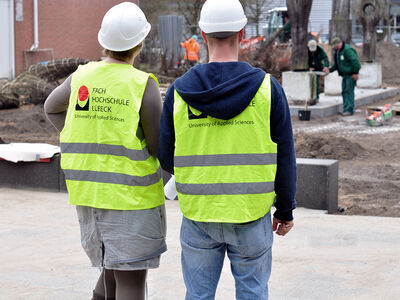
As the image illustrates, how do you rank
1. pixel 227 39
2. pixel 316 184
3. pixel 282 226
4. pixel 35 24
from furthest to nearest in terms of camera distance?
1. pixel 35 24
2. pixel 316 184
3. pixel 282 226
4. pixel 227 39

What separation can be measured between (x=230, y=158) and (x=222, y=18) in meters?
0.59

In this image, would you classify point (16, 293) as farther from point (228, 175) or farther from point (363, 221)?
point (363, 221)

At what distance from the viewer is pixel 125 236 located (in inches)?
130

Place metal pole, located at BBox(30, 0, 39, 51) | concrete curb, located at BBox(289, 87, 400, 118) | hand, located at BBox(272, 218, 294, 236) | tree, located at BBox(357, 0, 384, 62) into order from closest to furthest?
hand, located at BBox(272, 218, 294, 236)
concrete curb, located at BBox(289, 87, 400, 118)
metal pole, located at BBox(30, 0, 39, 51)
tree, located at BBox(357, 0, 384, 62)

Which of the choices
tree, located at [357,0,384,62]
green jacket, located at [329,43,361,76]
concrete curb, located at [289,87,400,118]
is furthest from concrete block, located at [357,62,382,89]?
green jacket, located at [329,43,361,76]

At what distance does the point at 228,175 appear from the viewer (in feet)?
9.71

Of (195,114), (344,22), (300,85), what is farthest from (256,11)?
(195,114)

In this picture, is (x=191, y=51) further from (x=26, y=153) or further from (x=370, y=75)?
(x=26, y=153)

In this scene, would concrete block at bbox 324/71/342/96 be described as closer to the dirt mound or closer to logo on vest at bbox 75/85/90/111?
the dirt mound

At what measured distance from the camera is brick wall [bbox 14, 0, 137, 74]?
2144cm

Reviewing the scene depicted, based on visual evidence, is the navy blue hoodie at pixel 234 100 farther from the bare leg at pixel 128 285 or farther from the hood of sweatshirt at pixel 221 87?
the bare leg at pixel 128 285

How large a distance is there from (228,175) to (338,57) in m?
13.9

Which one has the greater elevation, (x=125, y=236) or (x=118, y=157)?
(x=118, y=157)

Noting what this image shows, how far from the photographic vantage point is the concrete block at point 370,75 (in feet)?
76.8
